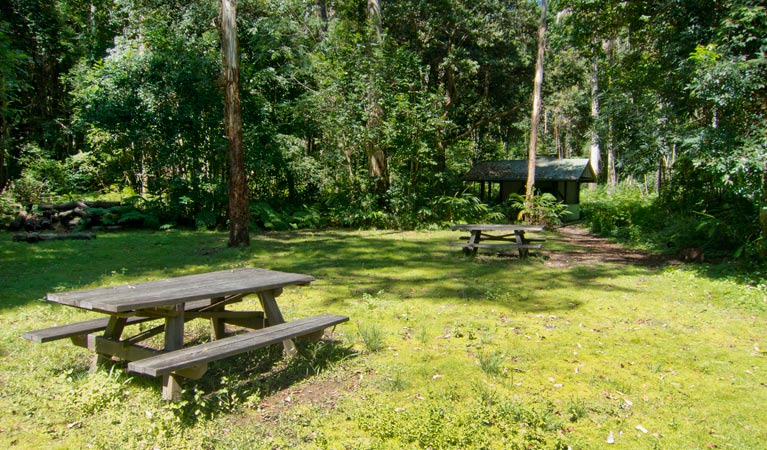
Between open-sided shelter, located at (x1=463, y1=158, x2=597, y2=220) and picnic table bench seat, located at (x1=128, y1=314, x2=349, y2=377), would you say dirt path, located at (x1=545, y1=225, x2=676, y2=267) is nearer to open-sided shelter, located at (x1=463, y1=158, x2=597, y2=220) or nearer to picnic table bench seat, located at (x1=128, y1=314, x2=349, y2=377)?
picnic table bench seat, located at (x1=128, y1=314, x2=349, y2=377)

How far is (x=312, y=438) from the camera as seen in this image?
11.1ft

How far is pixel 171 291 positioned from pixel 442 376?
236cm

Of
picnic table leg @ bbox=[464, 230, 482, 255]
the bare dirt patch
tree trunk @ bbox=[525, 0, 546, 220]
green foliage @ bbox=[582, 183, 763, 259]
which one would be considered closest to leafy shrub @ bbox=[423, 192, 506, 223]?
tree trunk @ bbox=[525, 0, 546, 220]

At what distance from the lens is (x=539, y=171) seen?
2392cm

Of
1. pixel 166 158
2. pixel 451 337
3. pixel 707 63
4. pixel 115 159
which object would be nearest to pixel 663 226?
pixel 707 63

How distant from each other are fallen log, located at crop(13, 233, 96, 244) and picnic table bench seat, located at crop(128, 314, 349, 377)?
1038cm

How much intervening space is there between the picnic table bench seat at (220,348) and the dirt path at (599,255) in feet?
23.8

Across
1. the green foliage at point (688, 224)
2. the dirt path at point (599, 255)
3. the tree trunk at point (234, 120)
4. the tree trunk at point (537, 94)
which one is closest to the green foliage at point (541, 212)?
the tree trunk at point (537, 94)

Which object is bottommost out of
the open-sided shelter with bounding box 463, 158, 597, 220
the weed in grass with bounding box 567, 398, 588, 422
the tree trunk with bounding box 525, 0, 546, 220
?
the weed in grass with bounding box 567, 398, 588, 422

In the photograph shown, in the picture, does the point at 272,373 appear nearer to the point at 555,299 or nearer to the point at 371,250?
the point at 555,299

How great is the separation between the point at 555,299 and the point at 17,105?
22.3 m

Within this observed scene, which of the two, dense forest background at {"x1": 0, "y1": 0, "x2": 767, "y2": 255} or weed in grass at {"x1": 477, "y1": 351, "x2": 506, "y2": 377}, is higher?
dense forest background at {"x1": 0, "y1": 0, "x2": 767, "y2": 255}

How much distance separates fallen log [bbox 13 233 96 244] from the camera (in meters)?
12.2

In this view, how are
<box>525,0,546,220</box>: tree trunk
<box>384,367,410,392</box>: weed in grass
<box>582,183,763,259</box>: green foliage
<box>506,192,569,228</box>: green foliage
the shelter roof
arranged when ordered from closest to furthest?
<box>384,367,410,392</box>: weed in grass < <box>582,183,763,259</box>: green foliage < <box>525,0,546,220</box>: tree trunk < <box>506,192,569,228</box>: green foliage < the shelter roof
